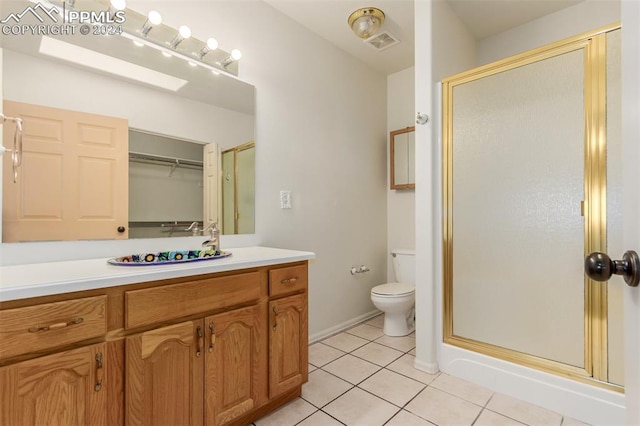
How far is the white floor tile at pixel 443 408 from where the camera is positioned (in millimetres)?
1528

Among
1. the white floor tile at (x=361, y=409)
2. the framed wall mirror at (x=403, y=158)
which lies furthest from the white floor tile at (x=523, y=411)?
the framed wall mirror at (x=403, y=158)

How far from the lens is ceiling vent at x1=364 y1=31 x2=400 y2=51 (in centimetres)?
254

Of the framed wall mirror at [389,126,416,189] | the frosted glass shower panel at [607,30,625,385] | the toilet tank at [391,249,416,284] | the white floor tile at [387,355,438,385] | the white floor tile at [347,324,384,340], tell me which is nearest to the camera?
the frosted glass shower panel at [607,30,625,385]

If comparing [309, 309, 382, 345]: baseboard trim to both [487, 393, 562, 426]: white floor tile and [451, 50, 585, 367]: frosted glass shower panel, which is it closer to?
[451, 50, 585, 367]: frosted glass shower panel

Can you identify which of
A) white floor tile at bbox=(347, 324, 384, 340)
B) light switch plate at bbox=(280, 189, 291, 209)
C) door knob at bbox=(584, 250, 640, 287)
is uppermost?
light switch plate at bbox=(280, 189, 291, 209)

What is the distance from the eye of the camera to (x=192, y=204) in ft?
5.97

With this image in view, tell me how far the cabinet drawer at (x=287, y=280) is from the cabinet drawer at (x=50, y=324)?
2.31 ft

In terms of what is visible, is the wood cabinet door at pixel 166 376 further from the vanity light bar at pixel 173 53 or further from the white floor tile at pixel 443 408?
the vanity light bar at pixel 173 53

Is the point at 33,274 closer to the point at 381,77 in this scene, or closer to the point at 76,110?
the point at 76,110

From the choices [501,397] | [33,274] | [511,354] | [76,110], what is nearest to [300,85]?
[76,110]

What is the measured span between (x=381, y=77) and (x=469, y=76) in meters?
1.47

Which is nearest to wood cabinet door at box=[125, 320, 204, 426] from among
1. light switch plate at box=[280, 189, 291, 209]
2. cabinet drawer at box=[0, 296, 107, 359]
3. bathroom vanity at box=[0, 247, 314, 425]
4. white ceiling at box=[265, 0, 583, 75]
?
bathroom vanity at box=[0, 247, 314, 425]

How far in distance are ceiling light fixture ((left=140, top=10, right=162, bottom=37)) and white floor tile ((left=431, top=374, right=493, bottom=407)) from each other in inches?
101

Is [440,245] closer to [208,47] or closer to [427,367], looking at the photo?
[427,367]
